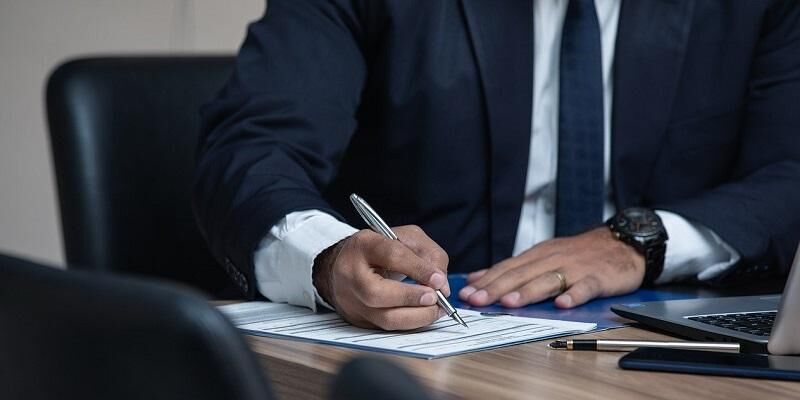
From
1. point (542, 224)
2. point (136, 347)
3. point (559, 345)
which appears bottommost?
point (542, 224)

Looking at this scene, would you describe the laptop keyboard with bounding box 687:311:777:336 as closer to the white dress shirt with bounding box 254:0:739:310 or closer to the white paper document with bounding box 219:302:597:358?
the white paper document with bounding box 219:302:597:358

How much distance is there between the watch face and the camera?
1474 mm

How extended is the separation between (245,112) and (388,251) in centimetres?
49

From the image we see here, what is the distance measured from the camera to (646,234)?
4.83ft

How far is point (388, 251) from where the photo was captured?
1085mm

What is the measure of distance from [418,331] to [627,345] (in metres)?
0.19

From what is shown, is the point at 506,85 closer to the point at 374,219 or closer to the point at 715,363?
the point at 374,219

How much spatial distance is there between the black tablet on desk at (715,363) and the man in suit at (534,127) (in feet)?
1.44

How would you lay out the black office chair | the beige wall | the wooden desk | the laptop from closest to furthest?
the black office chair → the wooden desk → the laptop → the beige wall

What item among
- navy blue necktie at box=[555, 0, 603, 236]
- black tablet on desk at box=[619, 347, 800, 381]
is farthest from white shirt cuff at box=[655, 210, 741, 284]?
black tablet on desk at box=[619, 347, 800, 381]

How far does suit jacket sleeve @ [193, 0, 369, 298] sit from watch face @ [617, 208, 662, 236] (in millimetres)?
371

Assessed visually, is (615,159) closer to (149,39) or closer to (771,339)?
(771,339)

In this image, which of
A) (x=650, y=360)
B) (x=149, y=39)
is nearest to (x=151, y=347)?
(x=650, y=360)

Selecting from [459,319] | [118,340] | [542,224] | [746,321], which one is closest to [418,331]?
[459,319]
